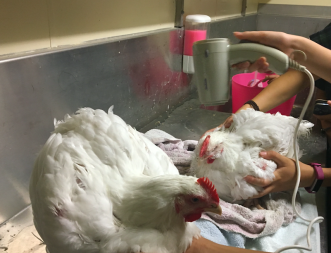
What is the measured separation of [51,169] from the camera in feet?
2.05

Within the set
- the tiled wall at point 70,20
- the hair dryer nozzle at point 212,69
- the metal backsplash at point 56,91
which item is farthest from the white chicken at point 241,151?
the tiled wall at point 70,20

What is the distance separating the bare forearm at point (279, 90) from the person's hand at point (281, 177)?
11.8 inches

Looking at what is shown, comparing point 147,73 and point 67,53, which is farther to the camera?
point 147,73

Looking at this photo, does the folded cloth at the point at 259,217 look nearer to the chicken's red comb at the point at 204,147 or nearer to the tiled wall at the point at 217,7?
the chicken's red comb at the point at 204,147

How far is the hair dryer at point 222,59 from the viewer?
67cm

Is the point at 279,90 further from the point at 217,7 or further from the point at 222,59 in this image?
the point at 217,7

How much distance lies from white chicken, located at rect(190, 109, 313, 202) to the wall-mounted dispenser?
594mm

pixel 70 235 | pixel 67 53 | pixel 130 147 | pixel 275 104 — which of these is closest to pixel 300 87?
pixel 275 104

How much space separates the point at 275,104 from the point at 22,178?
1058 mm

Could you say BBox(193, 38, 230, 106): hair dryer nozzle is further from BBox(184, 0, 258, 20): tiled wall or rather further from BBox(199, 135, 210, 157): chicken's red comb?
BBox(184, 0, 258, 20): tiled wall

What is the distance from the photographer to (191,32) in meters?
1.47

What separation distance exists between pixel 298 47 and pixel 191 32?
68 centimetres

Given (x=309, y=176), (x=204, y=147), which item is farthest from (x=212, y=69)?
(x=309, y=176)

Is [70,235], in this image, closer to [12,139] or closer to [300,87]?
[12,139]
